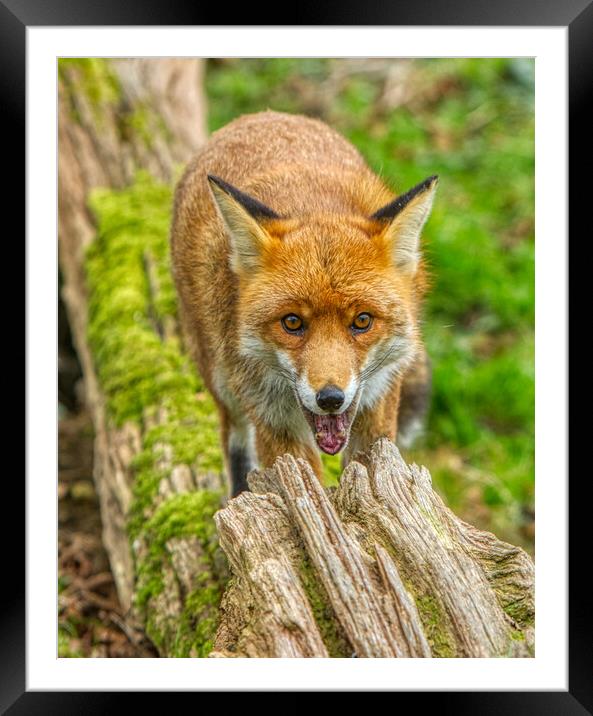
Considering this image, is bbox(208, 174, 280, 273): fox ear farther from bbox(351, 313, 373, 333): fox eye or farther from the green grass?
the green grass

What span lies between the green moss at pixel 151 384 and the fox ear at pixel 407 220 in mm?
2033

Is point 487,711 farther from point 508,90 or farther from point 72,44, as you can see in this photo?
point 508,90

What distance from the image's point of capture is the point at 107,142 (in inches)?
322

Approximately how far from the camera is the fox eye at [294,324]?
439 cm

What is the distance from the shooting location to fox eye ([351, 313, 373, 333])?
4.41 metres

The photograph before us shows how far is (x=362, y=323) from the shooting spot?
4.43m

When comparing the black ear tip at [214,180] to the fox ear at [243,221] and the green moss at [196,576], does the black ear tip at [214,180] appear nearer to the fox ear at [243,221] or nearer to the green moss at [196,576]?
the fox ear at [243,221]

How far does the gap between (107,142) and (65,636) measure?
4.64m

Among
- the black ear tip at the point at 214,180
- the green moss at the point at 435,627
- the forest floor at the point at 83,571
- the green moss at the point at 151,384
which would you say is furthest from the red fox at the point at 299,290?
the forest floor at the point at 83,571

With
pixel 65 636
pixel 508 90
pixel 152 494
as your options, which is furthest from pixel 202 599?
Answer: pixel 508 90

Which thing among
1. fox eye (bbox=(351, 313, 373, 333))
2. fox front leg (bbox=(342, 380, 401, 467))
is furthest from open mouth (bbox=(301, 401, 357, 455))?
fox front leg (bbox=(342, 380, 401, 467))

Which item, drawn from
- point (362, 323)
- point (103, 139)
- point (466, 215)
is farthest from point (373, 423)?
point (466, 215)

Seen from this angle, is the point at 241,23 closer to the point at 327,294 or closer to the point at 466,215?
the point at 327,294

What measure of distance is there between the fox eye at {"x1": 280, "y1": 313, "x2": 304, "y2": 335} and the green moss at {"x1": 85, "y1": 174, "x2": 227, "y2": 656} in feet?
4.99
